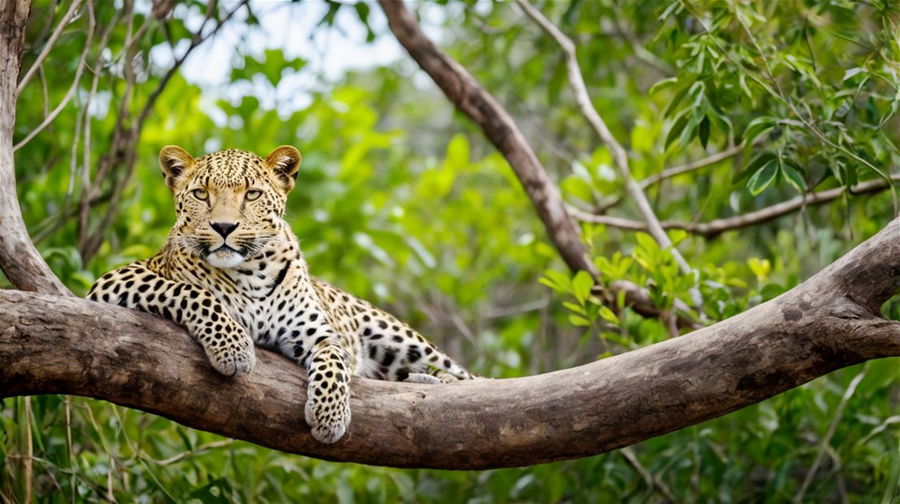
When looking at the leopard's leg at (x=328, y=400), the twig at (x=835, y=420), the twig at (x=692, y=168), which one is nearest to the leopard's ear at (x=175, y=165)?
the leopard's leg at (x=328, y=400)

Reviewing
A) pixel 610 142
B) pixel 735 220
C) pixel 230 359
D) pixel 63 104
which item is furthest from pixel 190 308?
pixel 735 220

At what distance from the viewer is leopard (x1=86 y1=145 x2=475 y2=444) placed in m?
4.67

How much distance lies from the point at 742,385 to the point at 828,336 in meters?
0.39

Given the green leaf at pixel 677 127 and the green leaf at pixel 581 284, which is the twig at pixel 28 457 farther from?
the green leaf at pixel 677 127

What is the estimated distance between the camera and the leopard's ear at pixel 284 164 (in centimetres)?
517

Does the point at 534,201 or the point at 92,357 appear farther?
the point at 534,201

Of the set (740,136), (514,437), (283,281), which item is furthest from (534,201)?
(514,437)

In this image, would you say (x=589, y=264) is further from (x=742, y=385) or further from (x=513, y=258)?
(x=513, y=258)

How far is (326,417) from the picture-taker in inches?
181

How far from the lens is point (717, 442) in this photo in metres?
8.51

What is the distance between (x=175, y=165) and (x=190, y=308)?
69 centimetres

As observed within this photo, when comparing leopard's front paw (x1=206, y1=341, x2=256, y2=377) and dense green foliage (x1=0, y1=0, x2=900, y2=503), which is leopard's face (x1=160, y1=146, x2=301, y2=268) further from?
dense green foliage (x1=0, y1=0, x2=900, y2=503)

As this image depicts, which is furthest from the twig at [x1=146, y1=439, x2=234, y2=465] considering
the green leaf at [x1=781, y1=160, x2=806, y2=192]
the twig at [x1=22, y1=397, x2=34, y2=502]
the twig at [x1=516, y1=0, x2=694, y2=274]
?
the green leaf at [x1=781, y1=160, x2=806, y2=192]

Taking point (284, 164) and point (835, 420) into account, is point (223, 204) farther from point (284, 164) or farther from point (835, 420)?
point (835, 420)
